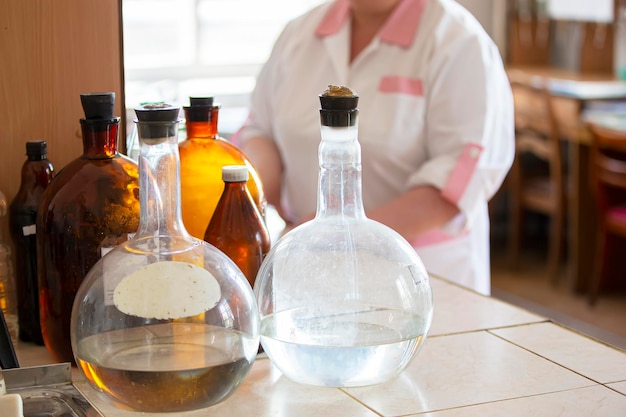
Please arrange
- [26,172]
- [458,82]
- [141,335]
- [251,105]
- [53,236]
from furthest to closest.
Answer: [251,105] < [458,82] < [26,172] < [53,236] < [141,335]

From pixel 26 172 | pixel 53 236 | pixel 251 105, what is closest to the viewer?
pixel 53 236

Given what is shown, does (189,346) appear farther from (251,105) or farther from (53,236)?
(251,105)

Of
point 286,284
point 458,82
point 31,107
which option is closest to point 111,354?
point 286,284

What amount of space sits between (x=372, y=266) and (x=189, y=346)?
0.66ft

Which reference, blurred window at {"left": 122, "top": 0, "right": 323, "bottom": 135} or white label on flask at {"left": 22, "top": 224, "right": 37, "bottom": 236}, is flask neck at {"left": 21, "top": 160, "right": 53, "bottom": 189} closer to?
white label on flask at {"left": 22, "top": 224, "right": 37, "bottom": 236}

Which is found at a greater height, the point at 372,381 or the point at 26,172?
the point at 26,172

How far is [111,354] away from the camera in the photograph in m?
0.92

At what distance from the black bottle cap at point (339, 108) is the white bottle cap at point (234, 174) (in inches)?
5.5

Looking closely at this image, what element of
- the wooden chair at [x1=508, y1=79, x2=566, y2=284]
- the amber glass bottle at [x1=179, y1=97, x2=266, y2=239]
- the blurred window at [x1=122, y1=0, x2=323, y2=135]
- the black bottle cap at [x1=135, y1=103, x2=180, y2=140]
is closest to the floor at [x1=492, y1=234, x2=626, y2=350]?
the wooden chair at [x1=508, y1=79, x2=566, y2=284]

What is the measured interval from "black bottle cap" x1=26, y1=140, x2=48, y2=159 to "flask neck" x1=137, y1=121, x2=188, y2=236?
258 millimetres

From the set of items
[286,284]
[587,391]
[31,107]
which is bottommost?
[587,391]

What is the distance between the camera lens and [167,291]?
2.97 ft

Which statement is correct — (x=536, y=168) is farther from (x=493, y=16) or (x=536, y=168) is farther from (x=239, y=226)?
(x=239, y=226)

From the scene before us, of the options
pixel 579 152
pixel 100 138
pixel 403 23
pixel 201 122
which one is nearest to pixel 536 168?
pixel 579 152
